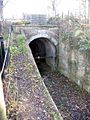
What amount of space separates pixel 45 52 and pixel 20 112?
18589 mm

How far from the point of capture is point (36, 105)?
24.1ft

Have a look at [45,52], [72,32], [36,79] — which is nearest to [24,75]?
[36,79]

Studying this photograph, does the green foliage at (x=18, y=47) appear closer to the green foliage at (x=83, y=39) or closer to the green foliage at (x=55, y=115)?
the green foliage at (x=83, y=39)

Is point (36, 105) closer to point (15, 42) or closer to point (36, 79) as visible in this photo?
point (36, 79)

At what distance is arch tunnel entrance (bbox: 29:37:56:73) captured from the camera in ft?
72.5

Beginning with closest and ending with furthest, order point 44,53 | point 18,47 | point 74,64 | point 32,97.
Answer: point 32,97 < point 18,47 < point 74,64 < point 44,53

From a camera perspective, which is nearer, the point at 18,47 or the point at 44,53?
the point at 18,47

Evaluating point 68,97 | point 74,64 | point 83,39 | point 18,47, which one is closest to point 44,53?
point 74,64

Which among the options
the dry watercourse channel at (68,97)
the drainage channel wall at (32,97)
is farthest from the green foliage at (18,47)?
the dry watercourse channel at (68,97)

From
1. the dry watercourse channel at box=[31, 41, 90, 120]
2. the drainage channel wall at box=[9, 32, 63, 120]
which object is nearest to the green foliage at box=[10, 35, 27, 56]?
the drainage channel wall at box=[9, 32, 63, 120]

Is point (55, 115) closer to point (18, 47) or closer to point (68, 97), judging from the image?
point (68, 97)

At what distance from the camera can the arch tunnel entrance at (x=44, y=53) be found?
871 inches

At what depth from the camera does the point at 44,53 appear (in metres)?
25.7

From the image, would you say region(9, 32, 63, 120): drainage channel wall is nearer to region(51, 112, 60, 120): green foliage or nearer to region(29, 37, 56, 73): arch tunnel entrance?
region(51, 112, 60, 120): green foliage
